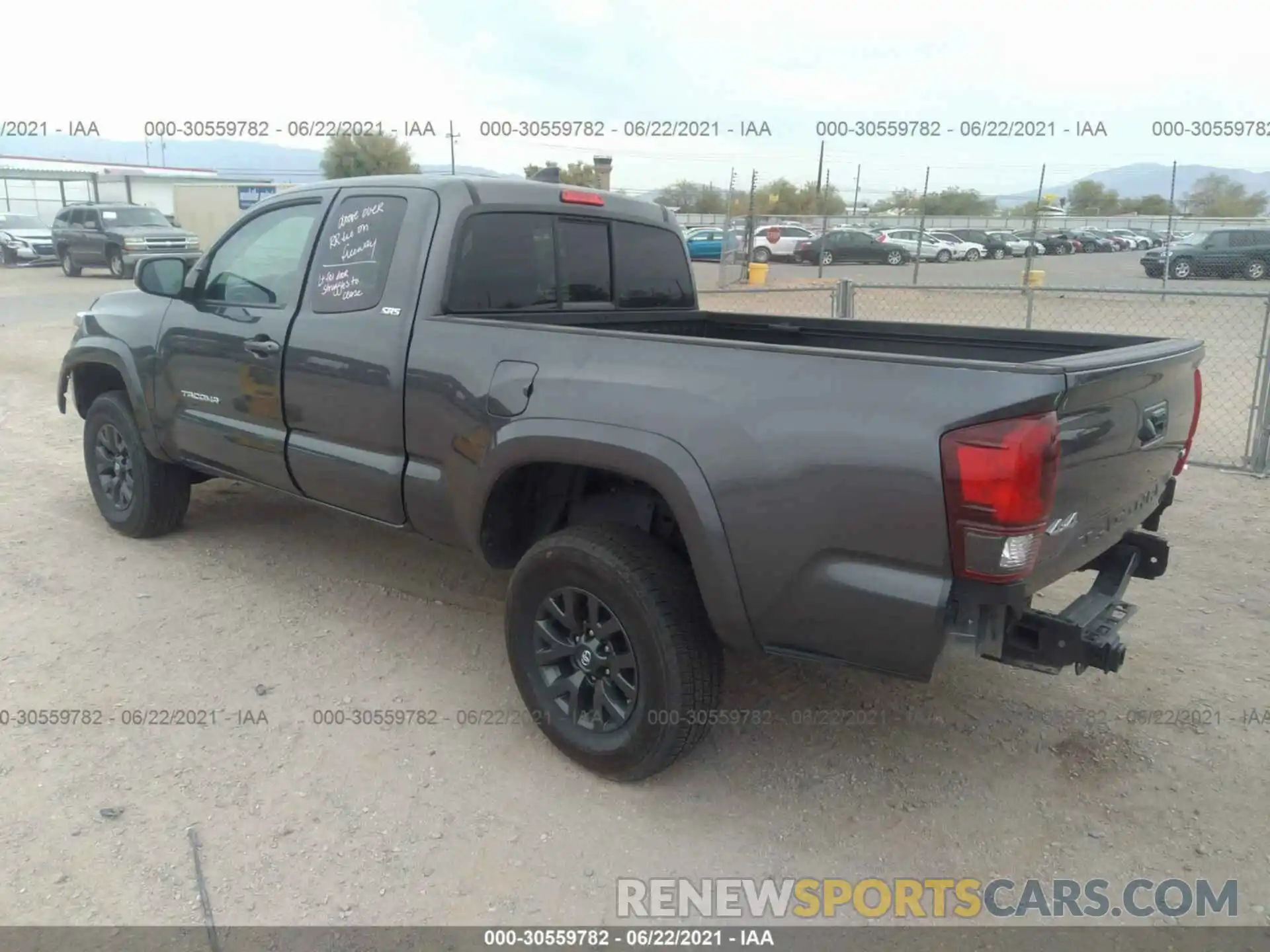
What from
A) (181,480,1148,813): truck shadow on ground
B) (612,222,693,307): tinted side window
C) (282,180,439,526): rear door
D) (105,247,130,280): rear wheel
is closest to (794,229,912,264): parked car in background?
(105,247,130,280): rear wheel

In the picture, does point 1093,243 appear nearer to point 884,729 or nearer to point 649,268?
point 649,268

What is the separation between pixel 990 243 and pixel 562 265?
38.9 meters

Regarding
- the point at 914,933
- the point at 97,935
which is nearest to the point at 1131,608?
the point at 914,933

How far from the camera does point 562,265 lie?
4242mm

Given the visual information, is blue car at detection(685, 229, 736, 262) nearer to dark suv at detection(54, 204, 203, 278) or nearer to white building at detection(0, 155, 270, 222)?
dark suv at detection(54, 204, 203, 278)

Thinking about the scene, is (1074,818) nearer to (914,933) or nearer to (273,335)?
(914,933)

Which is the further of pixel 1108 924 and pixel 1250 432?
pixel 1250 432

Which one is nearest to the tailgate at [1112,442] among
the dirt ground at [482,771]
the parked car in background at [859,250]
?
the dirt ground at [482,771]

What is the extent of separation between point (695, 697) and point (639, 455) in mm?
804

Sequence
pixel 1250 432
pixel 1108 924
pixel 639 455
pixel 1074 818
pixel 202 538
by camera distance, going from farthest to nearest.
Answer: pixel 1250 432 < pixel 202 538 < pixel 1074 818 < pixel 639 455 < pixel 1108 924

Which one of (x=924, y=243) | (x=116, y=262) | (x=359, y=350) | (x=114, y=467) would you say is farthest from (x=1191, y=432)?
(x=924, y=243)

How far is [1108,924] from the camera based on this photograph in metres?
2.75

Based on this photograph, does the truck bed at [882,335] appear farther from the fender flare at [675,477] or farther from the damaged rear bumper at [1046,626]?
the damaged rear bumper at [1046,626]

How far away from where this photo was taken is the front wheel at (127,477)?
17.3 ft
